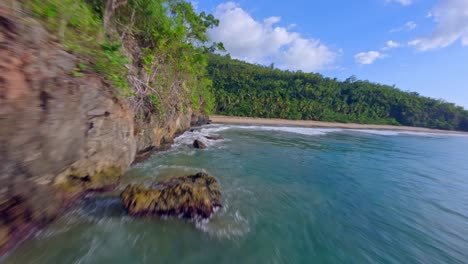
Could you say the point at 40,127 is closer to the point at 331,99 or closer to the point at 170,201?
the point at 170,201

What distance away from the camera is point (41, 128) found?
2895mm

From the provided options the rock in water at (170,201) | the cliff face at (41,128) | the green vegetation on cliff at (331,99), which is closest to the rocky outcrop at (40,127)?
the cliff face at (41,128)

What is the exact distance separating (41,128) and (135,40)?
6.85m

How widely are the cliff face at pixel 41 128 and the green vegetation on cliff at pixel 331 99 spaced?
50217mm

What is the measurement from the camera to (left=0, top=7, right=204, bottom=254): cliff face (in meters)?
2.45

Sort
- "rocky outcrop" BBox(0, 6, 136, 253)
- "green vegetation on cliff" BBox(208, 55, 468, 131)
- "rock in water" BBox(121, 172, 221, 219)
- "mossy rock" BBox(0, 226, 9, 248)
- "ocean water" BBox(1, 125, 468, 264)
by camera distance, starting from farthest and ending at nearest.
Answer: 1. "green vegetation on cliff" BBox(208, 55, 468, 131)
2. "rock in water" BBox(121, 172, 221, 219)
3. "ocean water" BBox(1, 125, 468, 264)
4. "mossy rock" BBox(0, 226, 9, 248)
5. "rocky outcrop" BBox(0, 6, 136, 253)

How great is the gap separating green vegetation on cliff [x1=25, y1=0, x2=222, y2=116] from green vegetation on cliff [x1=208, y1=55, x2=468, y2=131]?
142 feet

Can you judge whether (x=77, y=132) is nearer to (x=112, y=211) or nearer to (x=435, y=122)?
(x=112, y=211)

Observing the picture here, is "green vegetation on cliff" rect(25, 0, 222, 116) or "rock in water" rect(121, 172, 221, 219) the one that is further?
"rock in water" rect(121, 172, 221, 219)

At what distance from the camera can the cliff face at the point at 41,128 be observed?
8.02 ft

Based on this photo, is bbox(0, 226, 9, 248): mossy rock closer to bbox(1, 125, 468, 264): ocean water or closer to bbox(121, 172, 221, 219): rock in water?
bbox(1, 125, 468, 264): ocean water

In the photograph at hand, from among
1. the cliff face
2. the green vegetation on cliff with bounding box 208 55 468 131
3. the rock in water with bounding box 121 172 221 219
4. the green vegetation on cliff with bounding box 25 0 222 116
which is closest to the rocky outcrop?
the cliff face

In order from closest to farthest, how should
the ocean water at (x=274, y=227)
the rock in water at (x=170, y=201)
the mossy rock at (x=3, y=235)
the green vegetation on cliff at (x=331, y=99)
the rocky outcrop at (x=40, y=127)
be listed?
the rocky outcrop at (x=40, y=127)
the mossy rock at (x=3, y=235)
the ocean water at (x=274, y=227)
the rock in water at (x=170, y=201)
the green vegetation on cliff at (x=331, y=99)

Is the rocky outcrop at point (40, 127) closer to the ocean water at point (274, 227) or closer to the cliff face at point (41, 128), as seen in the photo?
the cliff face at point (41, 128)
